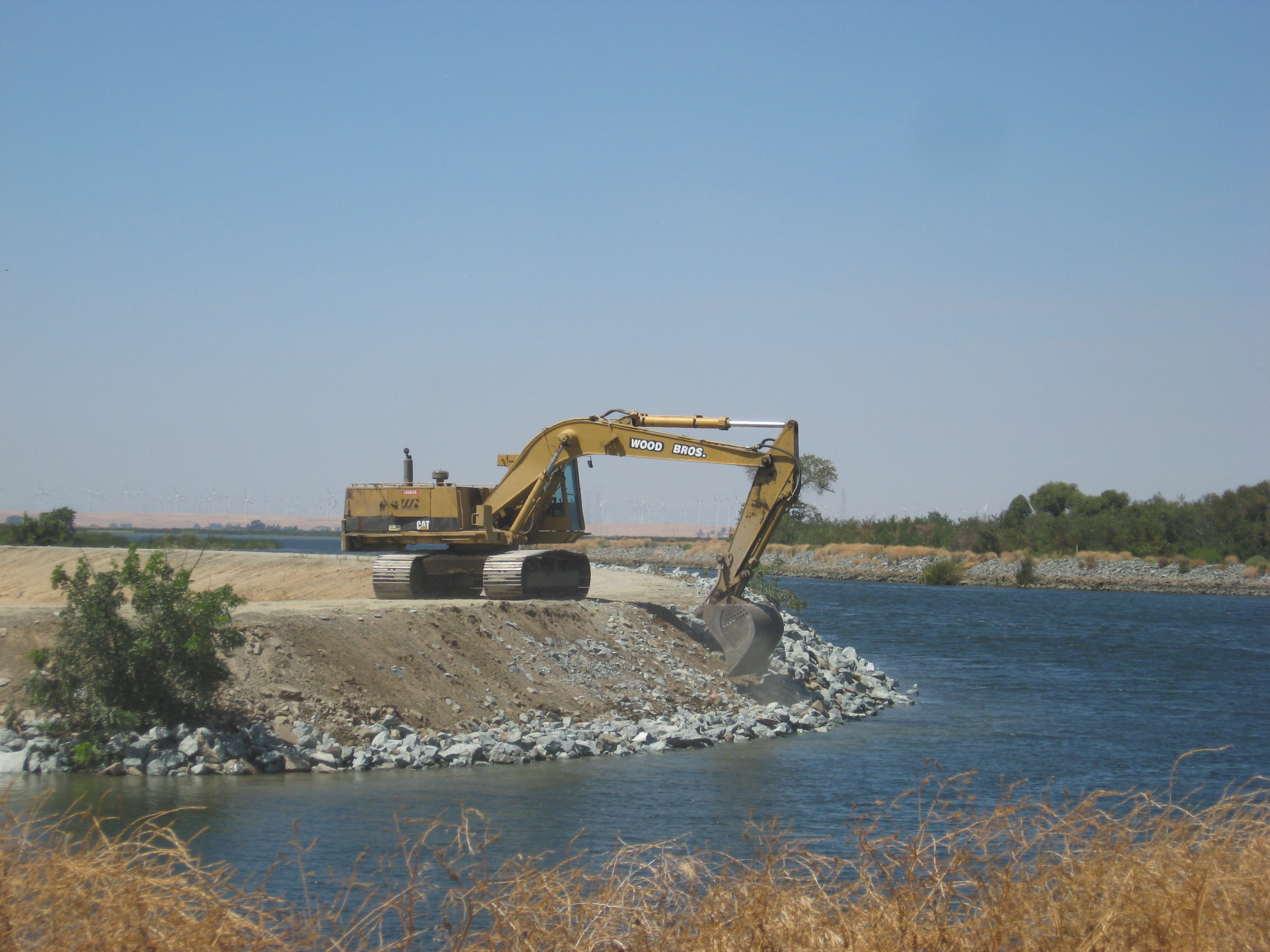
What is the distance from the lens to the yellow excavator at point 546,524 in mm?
21359

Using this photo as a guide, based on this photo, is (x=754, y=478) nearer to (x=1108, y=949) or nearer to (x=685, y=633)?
(x=685, y=633)

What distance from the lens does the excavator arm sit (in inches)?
832

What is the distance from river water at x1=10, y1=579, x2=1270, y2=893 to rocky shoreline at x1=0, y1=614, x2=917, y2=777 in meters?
0.30

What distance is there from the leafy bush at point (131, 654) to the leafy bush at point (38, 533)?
124ft

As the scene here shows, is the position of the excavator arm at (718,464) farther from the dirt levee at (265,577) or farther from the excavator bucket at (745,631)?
the dirt levee at (265,577)

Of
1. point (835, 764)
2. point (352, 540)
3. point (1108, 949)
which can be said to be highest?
point (352, 540)

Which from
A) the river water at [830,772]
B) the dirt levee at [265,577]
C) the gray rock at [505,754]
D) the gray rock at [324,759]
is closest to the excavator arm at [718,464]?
the river water at [830,772]

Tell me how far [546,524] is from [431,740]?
9.01 metres

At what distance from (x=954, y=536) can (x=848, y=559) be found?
8835 mm

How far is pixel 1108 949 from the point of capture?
5613mm

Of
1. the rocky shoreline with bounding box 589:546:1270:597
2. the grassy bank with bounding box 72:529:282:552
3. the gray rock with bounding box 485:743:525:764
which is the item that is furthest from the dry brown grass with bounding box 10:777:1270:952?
the rocky shoreline with bounding box 589:546:1270:597

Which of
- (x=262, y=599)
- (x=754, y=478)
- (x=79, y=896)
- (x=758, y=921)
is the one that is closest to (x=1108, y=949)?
(x=758, y=921)

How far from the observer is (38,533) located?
5084cm

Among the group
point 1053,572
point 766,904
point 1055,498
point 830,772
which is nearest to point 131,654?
point 830,772
